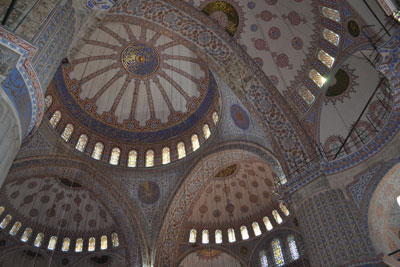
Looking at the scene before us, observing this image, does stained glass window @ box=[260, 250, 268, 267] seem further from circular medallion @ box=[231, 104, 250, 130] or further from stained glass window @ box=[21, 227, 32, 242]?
stained glass window @ box=[21, 227, 32, 242]

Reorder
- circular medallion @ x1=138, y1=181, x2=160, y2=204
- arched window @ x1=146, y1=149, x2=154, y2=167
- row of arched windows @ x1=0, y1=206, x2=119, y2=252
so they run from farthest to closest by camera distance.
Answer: arched window @ x1=146, y1=149, x2=154, y2=167
row of arched windows @ x1=0, y1=206, x2=119, y2=252
circular medallion @ x1=138, y1=181, x2=160, y2=204

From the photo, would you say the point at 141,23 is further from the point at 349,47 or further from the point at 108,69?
the point at 349,47

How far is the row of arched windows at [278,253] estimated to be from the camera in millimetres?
12152

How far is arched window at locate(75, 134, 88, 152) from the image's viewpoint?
11587 millimetres

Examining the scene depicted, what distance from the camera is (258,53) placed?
8.35 meters

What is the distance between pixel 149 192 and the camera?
12070 millimetres

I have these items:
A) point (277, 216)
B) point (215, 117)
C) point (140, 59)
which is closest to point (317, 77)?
point (215, 117)

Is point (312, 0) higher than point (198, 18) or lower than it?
lower

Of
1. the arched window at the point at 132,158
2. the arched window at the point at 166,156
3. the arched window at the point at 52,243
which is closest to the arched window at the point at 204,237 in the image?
the arched window at the point at 166,156

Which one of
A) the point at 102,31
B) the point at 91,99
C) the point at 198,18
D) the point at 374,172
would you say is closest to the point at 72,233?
the point at 91,99

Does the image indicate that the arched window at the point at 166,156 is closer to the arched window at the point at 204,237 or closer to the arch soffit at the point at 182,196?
the arch soffit at the point at 182,196

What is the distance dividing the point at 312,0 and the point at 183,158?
7.64 meters

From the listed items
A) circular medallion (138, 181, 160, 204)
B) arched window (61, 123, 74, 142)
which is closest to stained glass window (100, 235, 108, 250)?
circular medallion (138, 181, 160, 204)

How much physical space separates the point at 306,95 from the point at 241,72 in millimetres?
2017
